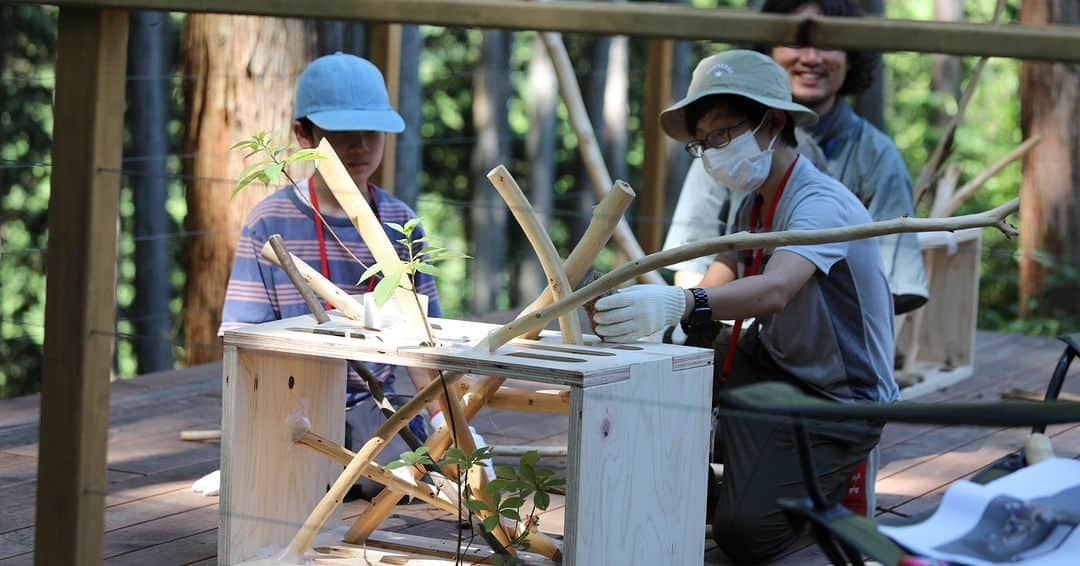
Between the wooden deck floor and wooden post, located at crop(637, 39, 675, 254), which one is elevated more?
wooden post, located at crop(637, 39, 675, 254)

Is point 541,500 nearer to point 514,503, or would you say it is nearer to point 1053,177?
point 514,503

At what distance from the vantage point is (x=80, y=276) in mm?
2494

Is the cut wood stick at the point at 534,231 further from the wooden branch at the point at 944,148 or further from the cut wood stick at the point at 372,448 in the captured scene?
the wooden branch at the point at 944,148

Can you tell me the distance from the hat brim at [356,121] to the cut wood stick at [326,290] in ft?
2.05

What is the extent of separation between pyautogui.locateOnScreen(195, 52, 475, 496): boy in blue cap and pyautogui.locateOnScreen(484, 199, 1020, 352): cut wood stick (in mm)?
792

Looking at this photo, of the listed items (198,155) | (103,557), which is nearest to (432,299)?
(103,557)

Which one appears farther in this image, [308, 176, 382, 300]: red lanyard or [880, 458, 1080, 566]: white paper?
[308, 176, 382, 300]: red lanyard

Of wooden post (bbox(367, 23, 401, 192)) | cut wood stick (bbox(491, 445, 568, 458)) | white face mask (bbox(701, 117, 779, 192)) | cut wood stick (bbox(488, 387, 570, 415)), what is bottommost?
cut wood stick (bbox(491, 445, 568, 458))

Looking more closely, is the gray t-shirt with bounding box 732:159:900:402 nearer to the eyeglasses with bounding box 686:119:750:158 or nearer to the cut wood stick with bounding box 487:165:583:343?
the eyeglasses with bounding box 686:119:750:158

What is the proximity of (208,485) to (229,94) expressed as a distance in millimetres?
2102

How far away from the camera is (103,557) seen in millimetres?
2703

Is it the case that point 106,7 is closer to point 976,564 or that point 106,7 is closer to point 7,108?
point 976,564

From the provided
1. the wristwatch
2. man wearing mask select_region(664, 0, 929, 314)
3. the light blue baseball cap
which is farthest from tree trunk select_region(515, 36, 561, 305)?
the wristwatch

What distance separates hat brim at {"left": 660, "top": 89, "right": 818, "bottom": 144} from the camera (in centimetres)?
291
